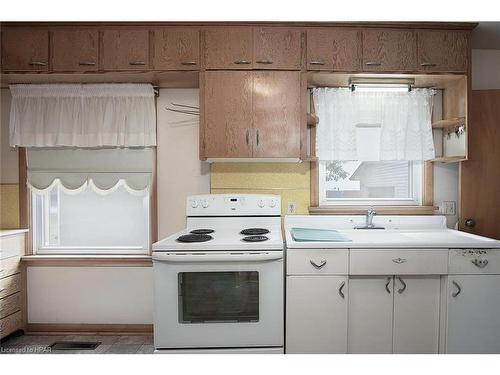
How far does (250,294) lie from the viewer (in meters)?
1.92

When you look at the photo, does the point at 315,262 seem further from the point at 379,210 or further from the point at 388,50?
the point at 388,50

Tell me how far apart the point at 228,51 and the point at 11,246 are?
7.73 feet

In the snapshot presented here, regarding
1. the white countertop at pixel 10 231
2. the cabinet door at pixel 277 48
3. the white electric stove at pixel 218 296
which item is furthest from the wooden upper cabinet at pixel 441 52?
the white countertop at pixel 10 231

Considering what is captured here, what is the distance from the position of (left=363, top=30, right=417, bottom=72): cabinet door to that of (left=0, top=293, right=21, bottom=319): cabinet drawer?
3321mm

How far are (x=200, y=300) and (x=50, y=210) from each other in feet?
5.94

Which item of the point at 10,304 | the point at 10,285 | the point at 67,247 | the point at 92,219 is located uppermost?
the point at 92,219

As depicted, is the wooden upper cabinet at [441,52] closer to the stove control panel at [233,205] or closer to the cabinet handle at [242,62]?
the cabinet handle at [242,62]

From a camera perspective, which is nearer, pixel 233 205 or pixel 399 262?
pixel 399 262

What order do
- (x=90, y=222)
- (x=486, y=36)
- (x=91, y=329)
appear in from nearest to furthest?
1. (x=486, y=36)
2. (x=91, y=329)
3. (x=90, y=222)

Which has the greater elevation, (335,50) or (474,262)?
(335,50)

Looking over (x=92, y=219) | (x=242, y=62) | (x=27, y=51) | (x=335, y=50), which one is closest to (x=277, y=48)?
(x=242, y=62)

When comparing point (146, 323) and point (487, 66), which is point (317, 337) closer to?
point (146, 323)

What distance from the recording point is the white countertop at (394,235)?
1.95 meters

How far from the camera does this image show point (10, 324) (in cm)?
258
